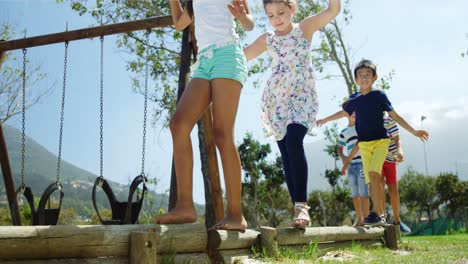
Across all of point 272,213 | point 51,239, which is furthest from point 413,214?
point 51,239

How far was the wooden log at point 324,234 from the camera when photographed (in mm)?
4336

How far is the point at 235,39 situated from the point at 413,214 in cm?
6249

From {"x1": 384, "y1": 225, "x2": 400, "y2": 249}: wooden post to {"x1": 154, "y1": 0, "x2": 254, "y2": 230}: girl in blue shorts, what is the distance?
3.20 meters

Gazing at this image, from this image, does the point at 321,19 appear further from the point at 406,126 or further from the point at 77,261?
the point at 77,261

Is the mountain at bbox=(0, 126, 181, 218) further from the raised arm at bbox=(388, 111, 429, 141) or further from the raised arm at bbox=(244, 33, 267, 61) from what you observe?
the raised arm at bbox=(388, 111, 429, 141)

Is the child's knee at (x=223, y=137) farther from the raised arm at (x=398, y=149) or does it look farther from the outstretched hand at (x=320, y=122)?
the raised arm at (x=398, y=149)

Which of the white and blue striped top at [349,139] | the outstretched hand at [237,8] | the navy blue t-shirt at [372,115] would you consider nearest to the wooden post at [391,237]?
the white and blue striped top at [349,139]

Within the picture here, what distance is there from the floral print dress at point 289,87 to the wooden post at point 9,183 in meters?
4.00

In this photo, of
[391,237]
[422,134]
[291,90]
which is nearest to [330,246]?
[391,237]

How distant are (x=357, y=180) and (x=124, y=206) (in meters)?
3.03

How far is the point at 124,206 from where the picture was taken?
5301mm

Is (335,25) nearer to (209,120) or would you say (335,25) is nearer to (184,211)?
(209,120)

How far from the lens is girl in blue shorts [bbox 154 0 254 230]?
3.46 m

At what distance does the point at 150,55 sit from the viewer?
49.1 feet
